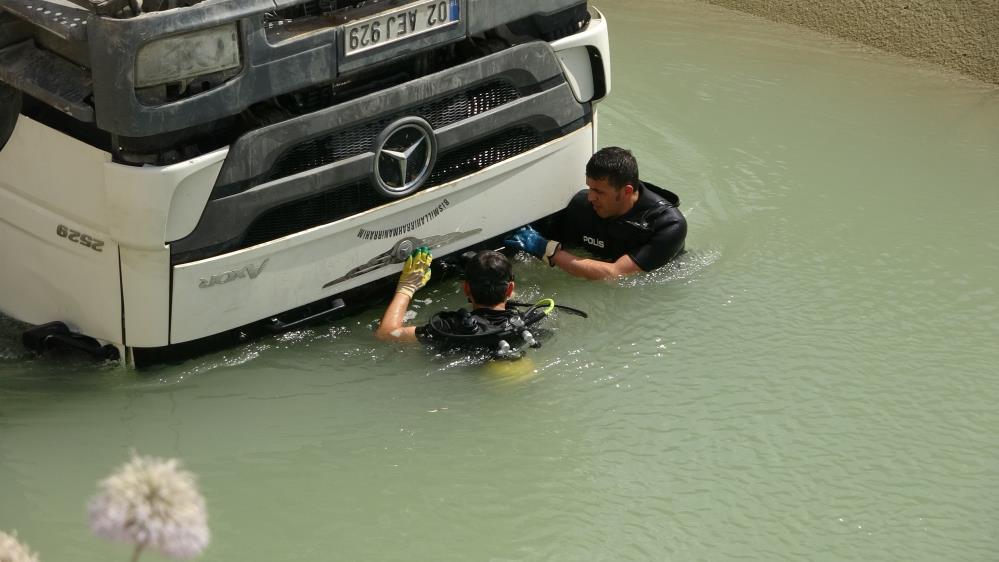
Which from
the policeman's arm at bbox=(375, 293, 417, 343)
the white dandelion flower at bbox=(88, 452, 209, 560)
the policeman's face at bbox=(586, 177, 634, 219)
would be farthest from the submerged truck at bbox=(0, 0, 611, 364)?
the white dandelion flower at bbox=(88, 452, 209, 560)

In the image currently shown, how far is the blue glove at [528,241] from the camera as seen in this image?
5707 mm

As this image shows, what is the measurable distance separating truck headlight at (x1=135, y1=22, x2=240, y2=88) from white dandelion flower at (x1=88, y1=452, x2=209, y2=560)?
270 cm

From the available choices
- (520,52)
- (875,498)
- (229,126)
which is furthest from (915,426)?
(229,126)

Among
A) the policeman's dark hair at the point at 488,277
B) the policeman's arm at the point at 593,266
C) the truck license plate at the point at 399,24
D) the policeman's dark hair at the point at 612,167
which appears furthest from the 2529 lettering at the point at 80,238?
the policeman's dark hair at the point at 612,167

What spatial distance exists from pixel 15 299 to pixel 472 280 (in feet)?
5.40

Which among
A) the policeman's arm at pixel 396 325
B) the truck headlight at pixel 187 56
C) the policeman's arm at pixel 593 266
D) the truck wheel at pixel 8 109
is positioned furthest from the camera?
the policeman's arm at pixel 593 266

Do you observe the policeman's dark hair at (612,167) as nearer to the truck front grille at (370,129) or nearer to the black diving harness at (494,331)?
the truck front grille at (370,129)

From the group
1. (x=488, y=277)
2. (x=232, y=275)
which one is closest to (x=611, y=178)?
(x=488, y=277)

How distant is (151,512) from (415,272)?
3585 mm

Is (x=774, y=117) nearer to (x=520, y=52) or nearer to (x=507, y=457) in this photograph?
(x=520, y=52)

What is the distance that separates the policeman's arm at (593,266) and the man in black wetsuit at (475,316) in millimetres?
598

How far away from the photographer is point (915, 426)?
195 inches

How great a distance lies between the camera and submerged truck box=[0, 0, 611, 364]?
14.2ft

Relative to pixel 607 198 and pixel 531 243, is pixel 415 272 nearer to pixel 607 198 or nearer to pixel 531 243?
pixel 531 243
